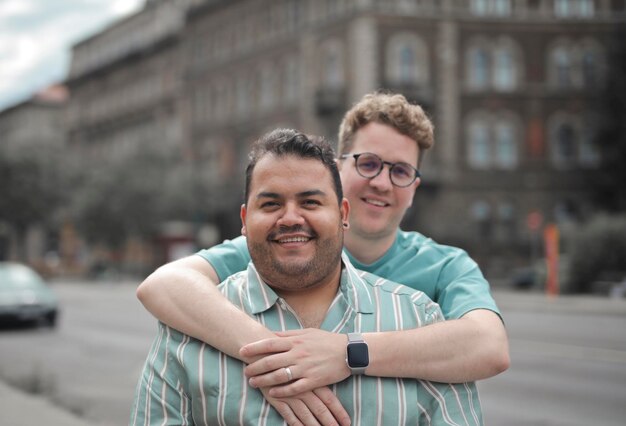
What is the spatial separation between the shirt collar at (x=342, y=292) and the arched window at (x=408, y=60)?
37.7 metres

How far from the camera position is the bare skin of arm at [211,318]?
2.48m

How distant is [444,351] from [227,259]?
0.98 m

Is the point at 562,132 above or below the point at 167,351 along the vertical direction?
above

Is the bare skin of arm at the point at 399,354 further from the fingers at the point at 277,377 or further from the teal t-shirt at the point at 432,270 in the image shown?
the teal t-shirt at the point at 432,270

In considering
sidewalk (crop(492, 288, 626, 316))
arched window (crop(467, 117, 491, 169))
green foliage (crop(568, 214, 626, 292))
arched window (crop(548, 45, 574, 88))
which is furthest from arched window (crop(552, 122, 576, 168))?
sidewalk (crop(492, 288, 626, 316))

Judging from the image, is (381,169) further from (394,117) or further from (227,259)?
(227,259)

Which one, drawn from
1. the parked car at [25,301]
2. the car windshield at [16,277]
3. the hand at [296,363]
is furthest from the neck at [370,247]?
the car windshield at [16,277]

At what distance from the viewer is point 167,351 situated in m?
2.68

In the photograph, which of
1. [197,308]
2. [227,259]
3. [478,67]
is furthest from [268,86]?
[197,308]

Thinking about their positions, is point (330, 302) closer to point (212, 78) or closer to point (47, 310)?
point (47, 310)

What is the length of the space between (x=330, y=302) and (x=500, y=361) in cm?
62

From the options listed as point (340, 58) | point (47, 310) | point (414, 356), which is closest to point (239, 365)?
point (414, 356)

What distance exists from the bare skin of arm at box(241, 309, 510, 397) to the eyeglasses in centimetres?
90

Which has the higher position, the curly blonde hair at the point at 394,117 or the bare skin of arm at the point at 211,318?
the curly blonde hair at the point at 394,117
